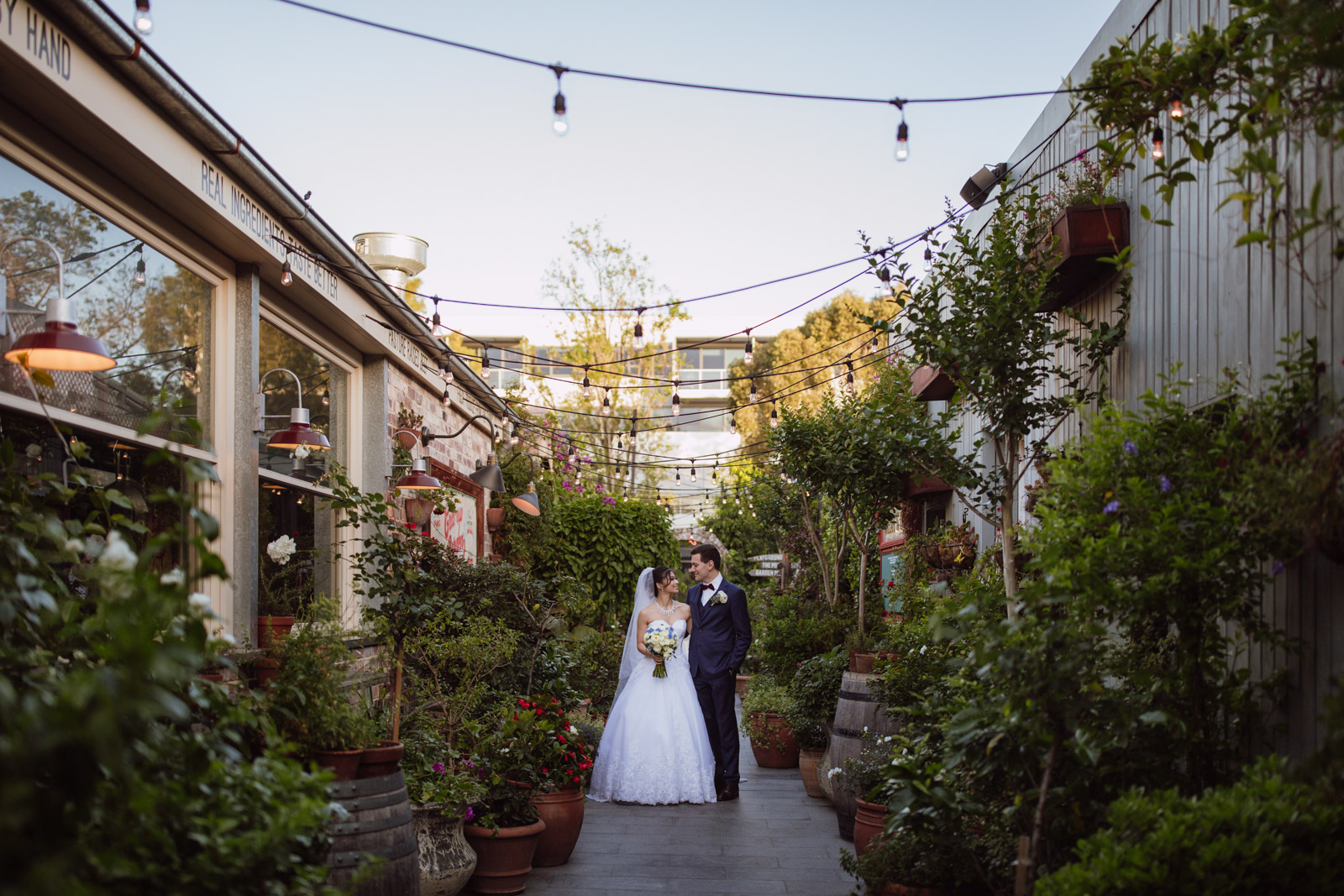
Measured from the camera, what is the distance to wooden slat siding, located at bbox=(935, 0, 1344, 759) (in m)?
2.94

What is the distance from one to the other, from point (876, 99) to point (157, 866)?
160 inches

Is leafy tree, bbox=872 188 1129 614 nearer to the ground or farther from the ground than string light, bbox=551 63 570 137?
nearer to the ground

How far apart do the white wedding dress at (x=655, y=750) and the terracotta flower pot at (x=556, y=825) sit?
177cm

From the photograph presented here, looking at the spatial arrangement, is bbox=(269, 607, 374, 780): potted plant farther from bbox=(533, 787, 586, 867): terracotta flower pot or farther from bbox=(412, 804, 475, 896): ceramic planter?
bbox=(533, 787, 586, 867): terracotta flower pot

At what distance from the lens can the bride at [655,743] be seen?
7168 millimetres

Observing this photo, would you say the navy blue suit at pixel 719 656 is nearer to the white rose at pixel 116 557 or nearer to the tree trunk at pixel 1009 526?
the tree trunk at pixel 1009 526

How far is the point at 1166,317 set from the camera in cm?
402

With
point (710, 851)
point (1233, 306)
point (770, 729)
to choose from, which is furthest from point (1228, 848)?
point (770, 729)

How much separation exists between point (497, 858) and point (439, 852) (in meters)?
0.41

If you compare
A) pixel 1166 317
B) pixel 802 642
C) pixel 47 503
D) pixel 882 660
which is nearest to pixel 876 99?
pixel 1166 317

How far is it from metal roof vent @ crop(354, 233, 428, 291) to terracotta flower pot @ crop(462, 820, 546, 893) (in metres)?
5.12

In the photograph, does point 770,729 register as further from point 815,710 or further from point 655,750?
point 655,750

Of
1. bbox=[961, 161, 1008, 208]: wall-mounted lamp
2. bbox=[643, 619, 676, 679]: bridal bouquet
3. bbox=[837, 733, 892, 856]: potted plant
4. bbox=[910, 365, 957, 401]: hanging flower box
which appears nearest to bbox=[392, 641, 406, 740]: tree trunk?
bbox=[837, 733, 892, 856]: potted plant

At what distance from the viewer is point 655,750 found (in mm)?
7246
